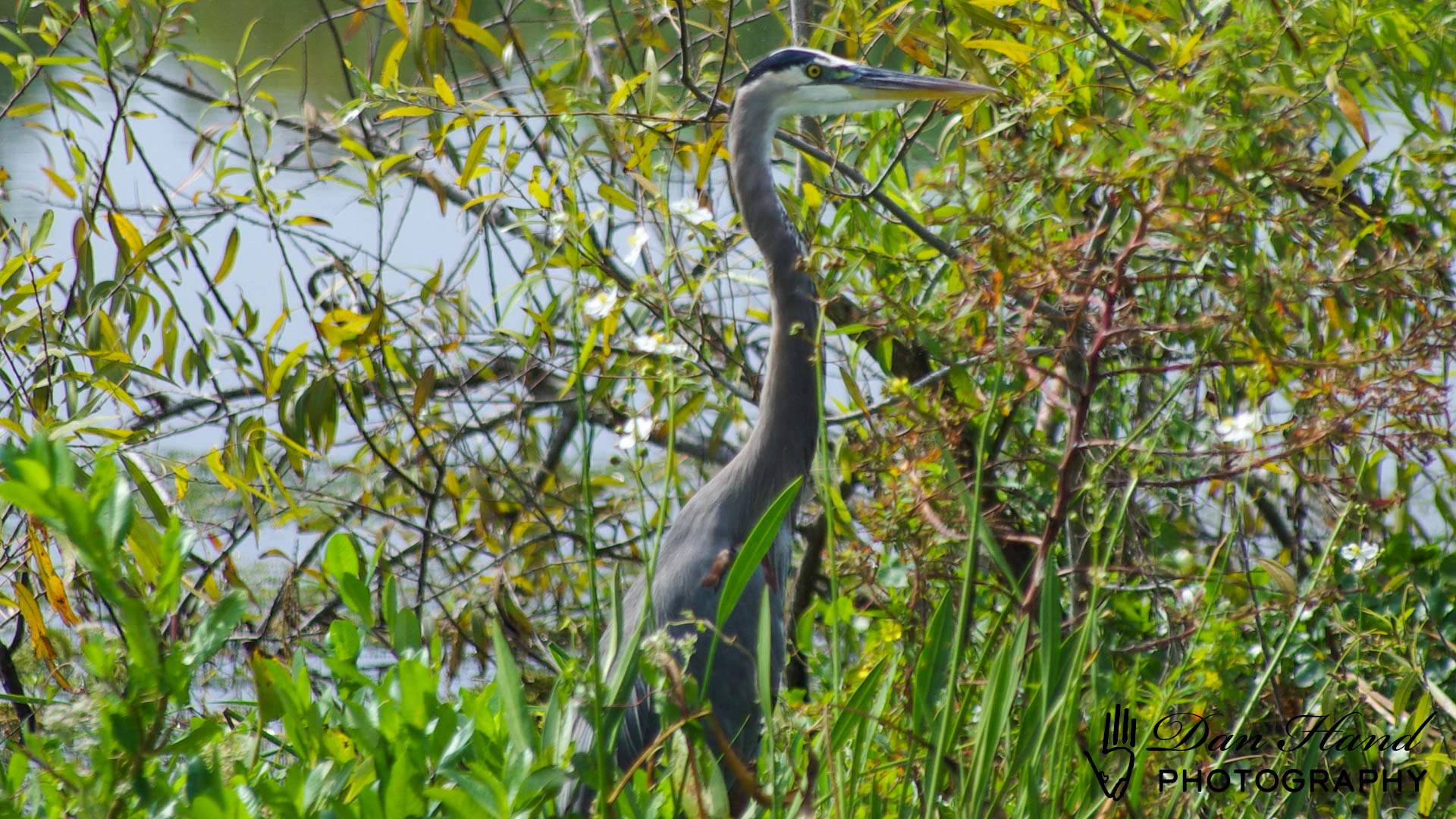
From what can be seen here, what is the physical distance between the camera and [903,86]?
89.2 inches

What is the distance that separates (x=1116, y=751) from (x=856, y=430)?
3.14 feet

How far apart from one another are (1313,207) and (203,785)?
1.54 metres

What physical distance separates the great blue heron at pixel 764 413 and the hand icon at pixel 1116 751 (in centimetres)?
65

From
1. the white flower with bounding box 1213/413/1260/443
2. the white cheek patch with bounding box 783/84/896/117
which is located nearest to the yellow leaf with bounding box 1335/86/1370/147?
the white flower with bounding box 1213/413/1260/443

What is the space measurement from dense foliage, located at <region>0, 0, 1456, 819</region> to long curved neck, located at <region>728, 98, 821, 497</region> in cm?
8

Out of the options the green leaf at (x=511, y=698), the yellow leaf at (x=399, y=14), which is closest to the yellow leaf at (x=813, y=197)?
the yellow leaf at (x=399, y=14)

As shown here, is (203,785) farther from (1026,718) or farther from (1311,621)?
(1311,621)

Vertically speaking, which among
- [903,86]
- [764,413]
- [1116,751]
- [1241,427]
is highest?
[903,86]

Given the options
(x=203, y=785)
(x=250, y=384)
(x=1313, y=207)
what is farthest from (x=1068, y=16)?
(x=250, y=384)

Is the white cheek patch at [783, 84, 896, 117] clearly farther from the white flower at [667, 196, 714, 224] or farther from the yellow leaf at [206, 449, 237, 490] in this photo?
the yellow leaf at [206, 449, 237, 490]

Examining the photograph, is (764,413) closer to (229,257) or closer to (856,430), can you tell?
(856,430)

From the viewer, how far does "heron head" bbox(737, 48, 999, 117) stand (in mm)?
2311

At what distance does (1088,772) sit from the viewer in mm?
1362

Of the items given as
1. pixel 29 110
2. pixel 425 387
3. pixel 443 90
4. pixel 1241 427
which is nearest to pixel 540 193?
pixel 443 90
